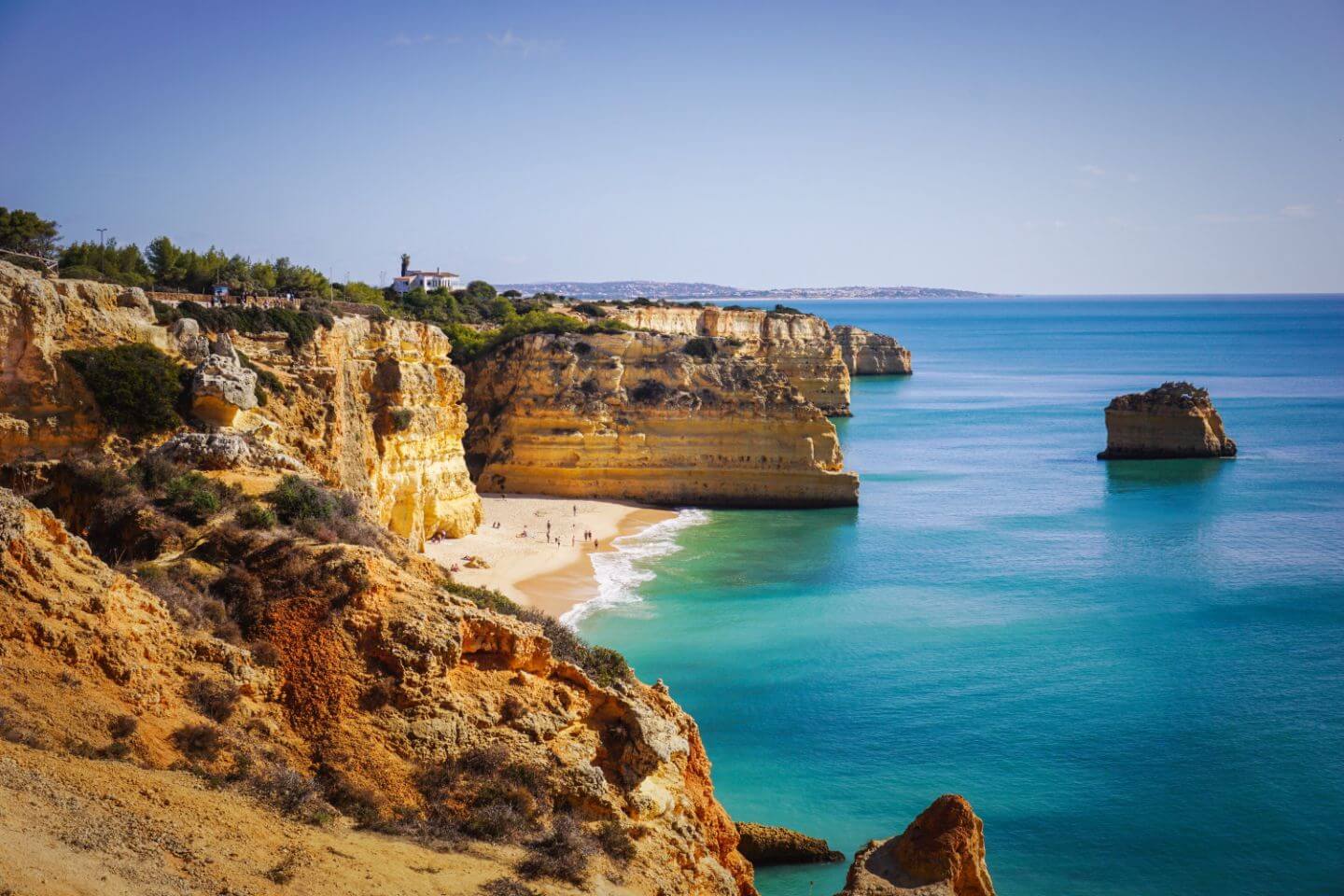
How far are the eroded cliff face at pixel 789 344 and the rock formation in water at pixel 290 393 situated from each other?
5191 centimetres

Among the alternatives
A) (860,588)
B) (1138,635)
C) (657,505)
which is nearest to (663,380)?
(657,505)

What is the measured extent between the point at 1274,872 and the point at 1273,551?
26348 mm

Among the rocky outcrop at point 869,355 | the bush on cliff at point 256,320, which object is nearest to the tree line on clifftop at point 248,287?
the bush on cliff at point 256,320

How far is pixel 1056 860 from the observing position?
18094 mm

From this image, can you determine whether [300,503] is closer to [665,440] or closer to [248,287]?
[248,287]

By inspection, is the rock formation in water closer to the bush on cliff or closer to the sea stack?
the bush on cliff

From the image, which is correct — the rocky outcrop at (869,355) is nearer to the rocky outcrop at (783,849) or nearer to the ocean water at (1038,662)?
the ocean water at (1038,662)

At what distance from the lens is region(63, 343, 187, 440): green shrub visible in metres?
18.3

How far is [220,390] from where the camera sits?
19578 millimetres

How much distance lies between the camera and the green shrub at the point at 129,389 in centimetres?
1833

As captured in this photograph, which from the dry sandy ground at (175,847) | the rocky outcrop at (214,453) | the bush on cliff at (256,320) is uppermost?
the bush on cliff at (256,320)

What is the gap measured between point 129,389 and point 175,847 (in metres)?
12.1

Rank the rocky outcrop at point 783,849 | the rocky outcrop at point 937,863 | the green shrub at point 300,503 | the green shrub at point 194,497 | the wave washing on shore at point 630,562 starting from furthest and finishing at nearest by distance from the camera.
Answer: the wave washing on shore at point 630,562 < the rocky outcrop at point 783,849 < the green shrub at point 300,503 < the green shrub at point 194,497 < the rocky outcrop at point 937,863

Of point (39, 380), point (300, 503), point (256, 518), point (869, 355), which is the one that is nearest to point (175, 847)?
point (256, 518)
